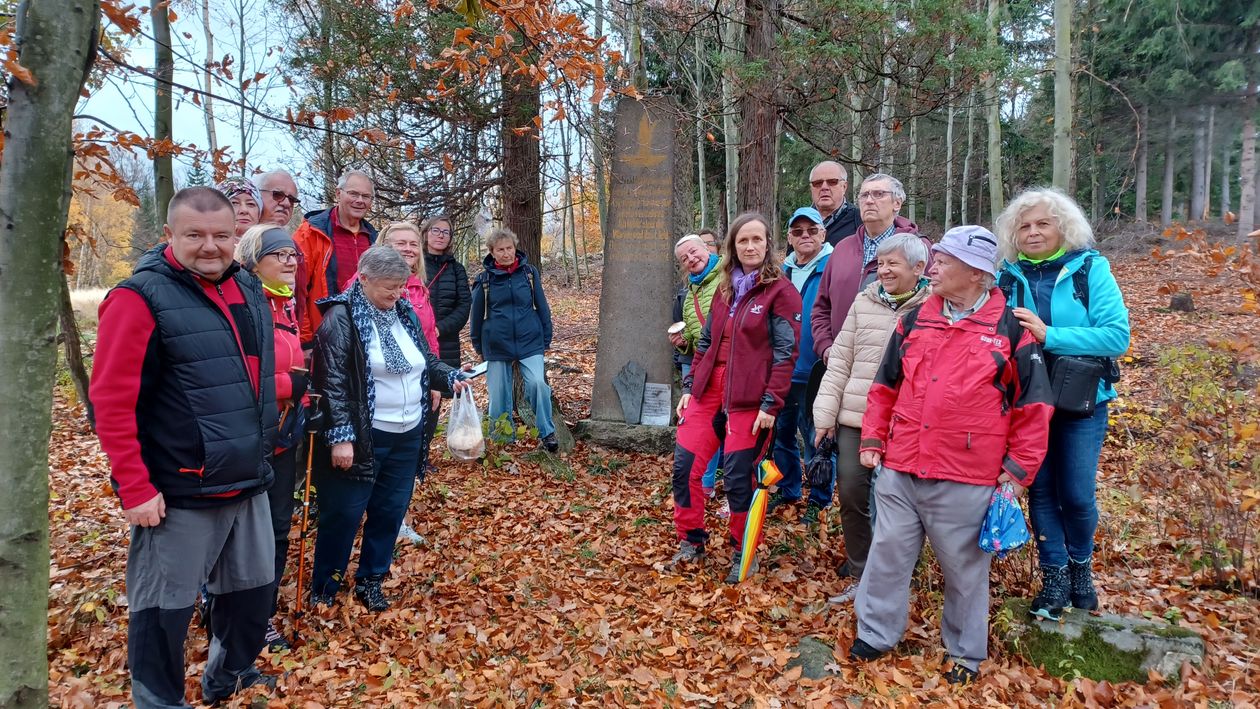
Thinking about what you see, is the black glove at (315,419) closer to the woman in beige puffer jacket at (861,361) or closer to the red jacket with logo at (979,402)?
the woman in beige puffer jacket at (861,361)

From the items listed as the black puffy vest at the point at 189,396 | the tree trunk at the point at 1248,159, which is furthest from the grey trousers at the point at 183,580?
the tree trunk at the point at 1248,159

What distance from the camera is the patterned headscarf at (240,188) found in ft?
12.6

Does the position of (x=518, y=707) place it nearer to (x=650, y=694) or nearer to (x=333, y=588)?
(x=650, y=694)

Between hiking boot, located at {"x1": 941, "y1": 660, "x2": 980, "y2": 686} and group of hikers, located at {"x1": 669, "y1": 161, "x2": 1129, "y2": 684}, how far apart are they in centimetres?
1

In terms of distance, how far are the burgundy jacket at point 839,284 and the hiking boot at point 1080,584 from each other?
1678 mm

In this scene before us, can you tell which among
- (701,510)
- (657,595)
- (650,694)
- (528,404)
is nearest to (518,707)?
(650,694)

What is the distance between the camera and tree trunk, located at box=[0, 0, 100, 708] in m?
1.89

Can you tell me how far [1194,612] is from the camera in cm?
345

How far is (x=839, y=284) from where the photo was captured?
4.25 metres

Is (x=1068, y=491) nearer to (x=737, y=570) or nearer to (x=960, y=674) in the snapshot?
(x=960, y=674)

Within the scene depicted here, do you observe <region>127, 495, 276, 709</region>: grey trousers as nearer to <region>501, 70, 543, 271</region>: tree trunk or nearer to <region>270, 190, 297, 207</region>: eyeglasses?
<region>270, 190, 297, 207</region>: eyeglasses

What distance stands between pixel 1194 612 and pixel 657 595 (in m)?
2.66

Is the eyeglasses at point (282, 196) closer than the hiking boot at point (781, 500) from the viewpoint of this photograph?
Yes

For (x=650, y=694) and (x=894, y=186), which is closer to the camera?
(x=650, y=694)
